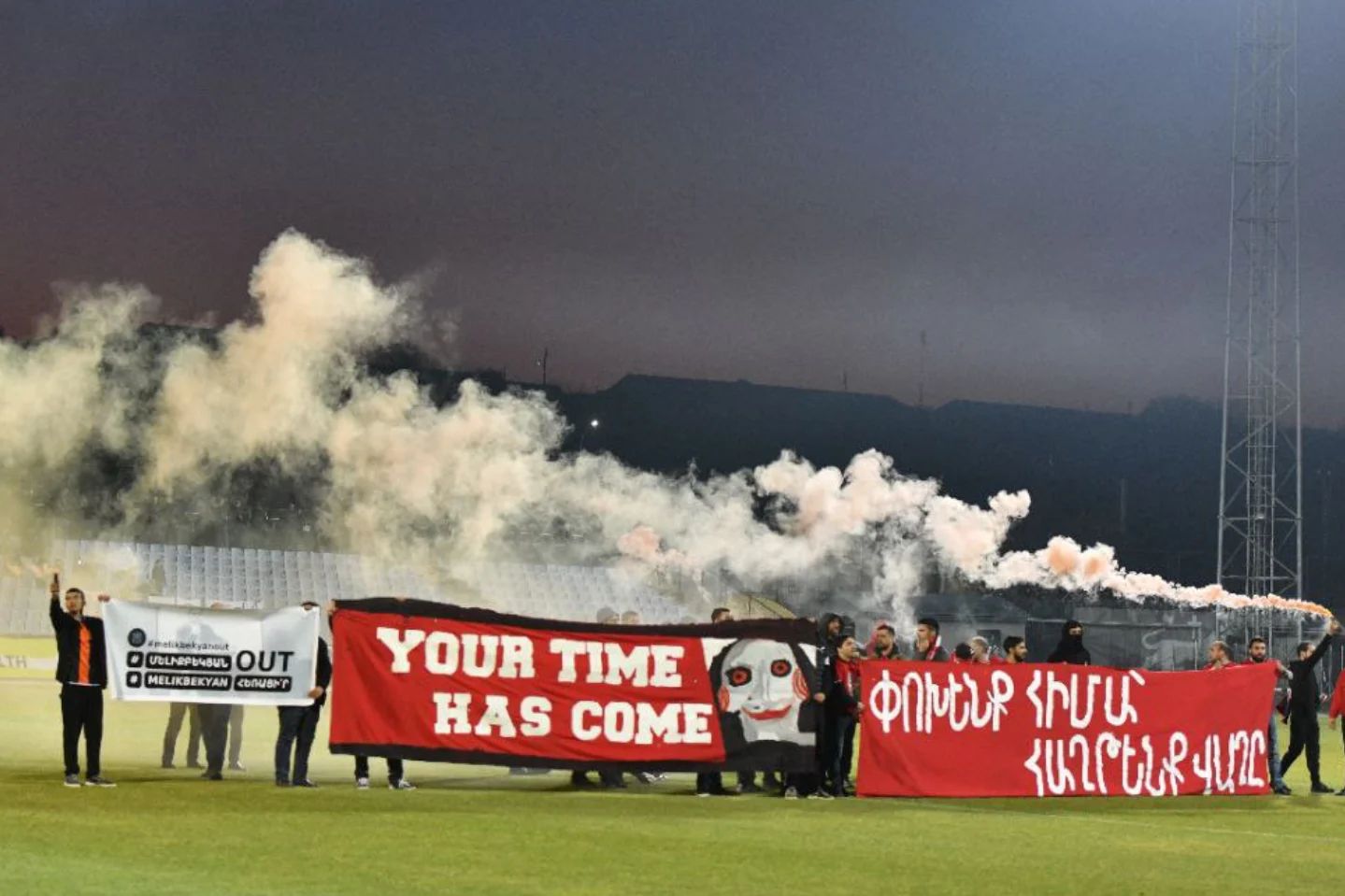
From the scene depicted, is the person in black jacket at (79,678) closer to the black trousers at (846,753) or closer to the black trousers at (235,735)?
the black trousers at (235,735)

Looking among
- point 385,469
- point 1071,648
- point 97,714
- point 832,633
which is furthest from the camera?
point 385,469

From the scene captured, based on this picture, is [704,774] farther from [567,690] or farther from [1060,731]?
[1060,731]

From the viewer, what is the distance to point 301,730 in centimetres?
1906

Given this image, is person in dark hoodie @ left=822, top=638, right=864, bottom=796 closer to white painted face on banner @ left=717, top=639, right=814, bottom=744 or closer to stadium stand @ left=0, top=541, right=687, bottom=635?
white painted face on banner @ left=717, top=639, right=814, bottom=744

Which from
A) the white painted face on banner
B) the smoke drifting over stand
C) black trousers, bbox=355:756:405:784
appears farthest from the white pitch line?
the smoke drifting over stand

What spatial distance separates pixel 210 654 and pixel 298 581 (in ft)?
144

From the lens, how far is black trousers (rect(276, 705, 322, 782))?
18.9 metres

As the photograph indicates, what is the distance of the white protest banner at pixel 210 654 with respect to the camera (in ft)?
62.3

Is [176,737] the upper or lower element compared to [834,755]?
lower

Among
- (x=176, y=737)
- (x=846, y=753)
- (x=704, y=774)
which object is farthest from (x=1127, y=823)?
(x=176, y=737)

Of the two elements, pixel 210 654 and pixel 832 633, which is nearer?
pixel 210 654

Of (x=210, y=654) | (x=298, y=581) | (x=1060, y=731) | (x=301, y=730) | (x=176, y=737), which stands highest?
(x=298, y=581)

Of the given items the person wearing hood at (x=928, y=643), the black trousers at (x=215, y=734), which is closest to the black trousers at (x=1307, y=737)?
the person wearing hood at (x=928, y=643)

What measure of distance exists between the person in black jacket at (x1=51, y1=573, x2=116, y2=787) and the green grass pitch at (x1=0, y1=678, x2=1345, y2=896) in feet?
1.29
